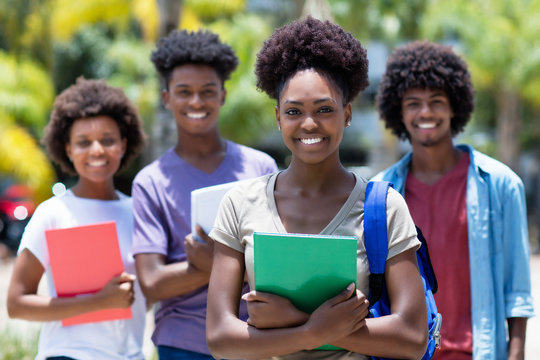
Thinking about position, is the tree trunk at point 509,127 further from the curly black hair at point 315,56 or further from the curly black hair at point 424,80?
the curly black hair at point 315,56

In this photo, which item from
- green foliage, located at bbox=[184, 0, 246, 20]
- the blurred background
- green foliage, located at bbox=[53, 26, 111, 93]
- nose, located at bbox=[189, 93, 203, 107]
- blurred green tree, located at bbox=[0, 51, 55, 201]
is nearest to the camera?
nose, located at bbox=[189, 93, 203, 107]

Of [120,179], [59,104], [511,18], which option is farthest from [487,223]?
[120,179]

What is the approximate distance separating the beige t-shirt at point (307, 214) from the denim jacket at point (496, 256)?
1151 mm

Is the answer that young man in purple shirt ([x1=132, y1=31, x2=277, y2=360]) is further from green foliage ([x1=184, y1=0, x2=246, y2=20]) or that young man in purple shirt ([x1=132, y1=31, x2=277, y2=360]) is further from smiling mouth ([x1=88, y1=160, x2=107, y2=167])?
green foliage ([x1=184, y1=0, x2=246, y2=20])

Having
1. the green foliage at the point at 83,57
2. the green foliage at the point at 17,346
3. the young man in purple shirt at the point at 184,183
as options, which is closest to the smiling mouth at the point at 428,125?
the young man in purple shirt at the point at 184,183

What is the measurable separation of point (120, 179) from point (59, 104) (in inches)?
760

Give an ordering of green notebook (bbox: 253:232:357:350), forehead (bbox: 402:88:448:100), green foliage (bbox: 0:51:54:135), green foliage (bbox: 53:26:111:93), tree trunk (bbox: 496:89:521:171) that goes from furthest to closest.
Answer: green foliage (bbox: 53:26:111:93), tree trunk (bbox: 496:89:521:171), green foliage (bbox: 0:51:54:135), forehead (bbox: 402:88:448:100), green notebook (bbox: 253:232:357:350)

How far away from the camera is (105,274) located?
10.4 ft

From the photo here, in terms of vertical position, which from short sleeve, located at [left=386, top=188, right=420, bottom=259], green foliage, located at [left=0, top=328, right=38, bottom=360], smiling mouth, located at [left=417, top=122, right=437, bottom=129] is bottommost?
green foliage, located at [left=0, top=328, right=38, bottom=360]

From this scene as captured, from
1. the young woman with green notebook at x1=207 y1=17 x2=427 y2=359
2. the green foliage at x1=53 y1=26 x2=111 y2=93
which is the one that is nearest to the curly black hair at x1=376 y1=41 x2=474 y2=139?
the young woman with green notebook at x1=207 y1=17 x2=427 y2=359

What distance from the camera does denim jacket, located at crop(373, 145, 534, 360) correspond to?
10.1 feet

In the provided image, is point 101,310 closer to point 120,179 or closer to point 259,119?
point 259,119

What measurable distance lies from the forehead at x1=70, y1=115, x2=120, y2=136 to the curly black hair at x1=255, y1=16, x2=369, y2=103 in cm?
137

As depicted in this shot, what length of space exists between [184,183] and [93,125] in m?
0.63
